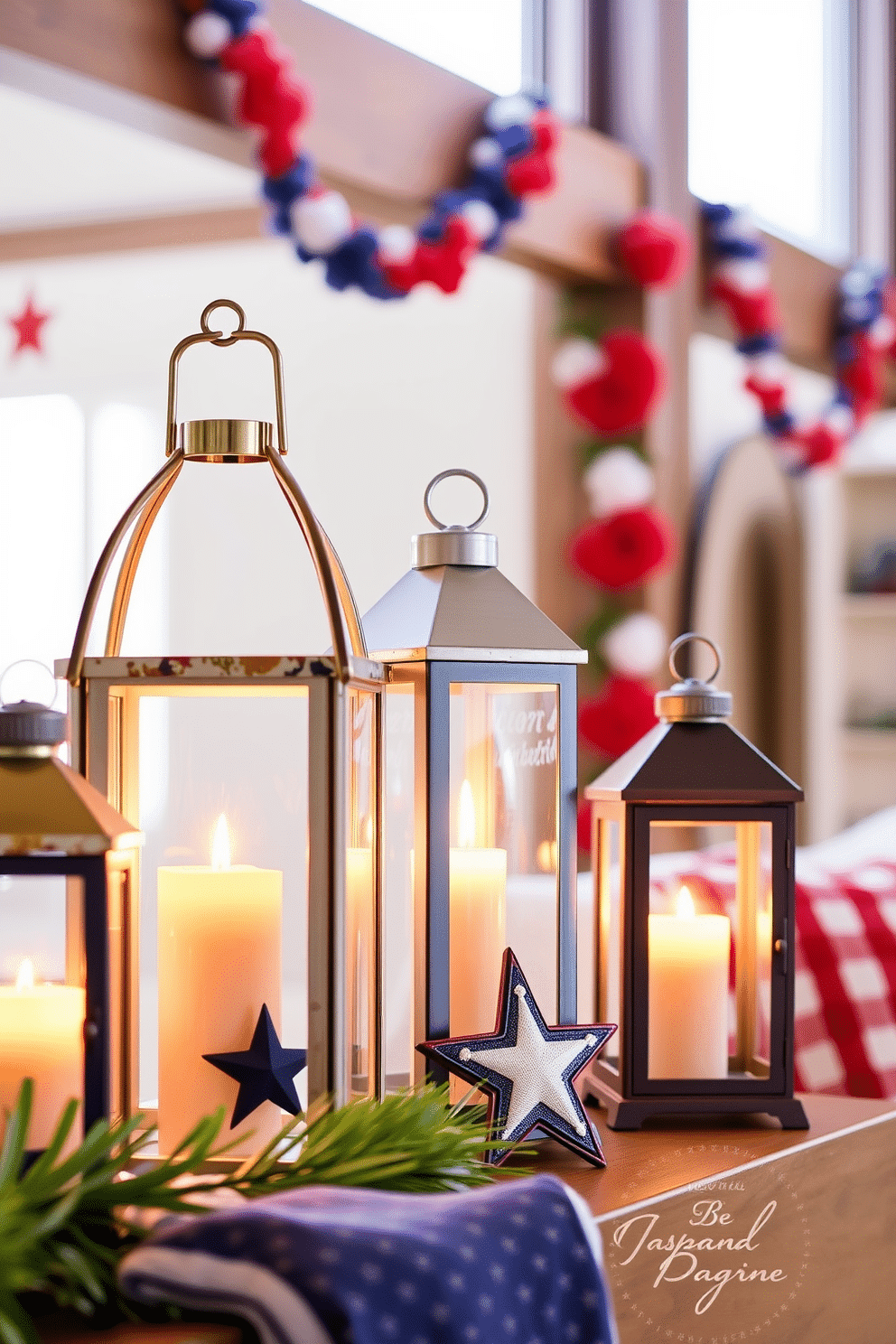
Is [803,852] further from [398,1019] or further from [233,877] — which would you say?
[233,877]

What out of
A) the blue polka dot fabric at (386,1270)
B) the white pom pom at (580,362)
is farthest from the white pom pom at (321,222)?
the blue polka dot fabric at (386,1270)

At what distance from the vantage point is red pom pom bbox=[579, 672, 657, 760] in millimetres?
2760

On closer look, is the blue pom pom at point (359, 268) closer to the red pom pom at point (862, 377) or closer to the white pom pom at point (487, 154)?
the white pom pom at point (487, 154)

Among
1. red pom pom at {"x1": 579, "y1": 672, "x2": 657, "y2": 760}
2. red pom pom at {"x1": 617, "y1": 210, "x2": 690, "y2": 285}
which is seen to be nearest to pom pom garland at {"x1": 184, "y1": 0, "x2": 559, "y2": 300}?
red pom pom at {"x1": 617, "y1": 210, "x2": 690, "y2": 285}

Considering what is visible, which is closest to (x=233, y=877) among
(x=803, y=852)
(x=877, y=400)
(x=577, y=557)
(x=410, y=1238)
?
(x=410, y=1238)

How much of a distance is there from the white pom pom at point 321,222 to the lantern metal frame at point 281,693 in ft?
4.14

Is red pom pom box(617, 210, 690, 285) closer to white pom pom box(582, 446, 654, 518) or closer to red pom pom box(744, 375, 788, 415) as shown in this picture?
white pom pom box(582, 446, 654, 518)

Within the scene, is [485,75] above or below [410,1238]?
above

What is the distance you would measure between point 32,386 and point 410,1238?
12.5ft

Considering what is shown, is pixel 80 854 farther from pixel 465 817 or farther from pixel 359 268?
pixel 359 268

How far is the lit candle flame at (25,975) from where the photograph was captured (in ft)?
2.41

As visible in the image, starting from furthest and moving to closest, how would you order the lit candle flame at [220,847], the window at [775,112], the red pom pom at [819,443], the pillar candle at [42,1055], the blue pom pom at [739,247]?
the red pom pom at [819,443] → the window at [775,112] → the blue pom pom at [739,247] → the lit candle flame at [220,847] → the pillar candle at [42,1055]

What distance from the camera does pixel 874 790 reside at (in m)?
4.18

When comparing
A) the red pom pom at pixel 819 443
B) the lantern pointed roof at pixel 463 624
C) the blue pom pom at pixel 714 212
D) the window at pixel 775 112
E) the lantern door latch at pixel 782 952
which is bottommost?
the lantern door latch at pixel 782 952
